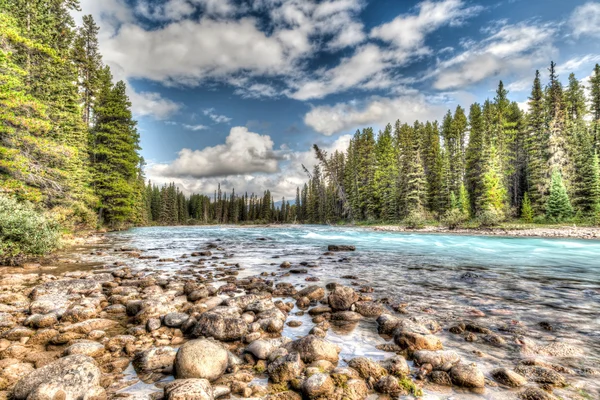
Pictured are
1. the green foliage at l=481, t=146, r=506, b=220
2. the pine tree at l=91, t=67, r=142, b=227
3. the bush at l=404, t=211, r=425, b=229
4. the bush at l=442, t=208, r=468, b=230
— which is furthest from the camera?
the bush at l=404, t=211, r=425, b=229

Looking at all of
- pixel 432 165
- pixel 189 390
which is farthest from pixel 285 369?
pixel 432 165

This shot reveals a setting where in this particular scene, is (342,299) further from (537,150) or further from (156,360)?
(537,150)

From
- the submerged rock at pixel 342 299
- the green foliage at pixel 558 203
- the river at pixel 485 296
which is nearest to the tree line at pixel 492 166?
the green foliage at pixel 558 203

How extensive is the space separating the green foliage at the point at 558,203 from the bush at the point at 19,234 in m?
44.7

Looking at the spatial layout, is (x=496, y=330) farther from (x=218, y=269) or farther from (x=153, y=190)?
(x=153, y=190)

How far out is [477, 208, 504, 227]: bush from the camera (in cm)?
3256

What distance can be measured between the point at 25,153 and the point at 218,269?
12134 millimetres

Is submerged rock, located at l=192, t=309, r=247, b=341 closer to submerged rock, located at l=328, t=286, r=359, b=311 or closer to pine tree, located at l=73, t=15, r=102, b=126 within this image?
submerged rock, located at l=328, t=286, r=359, b=311

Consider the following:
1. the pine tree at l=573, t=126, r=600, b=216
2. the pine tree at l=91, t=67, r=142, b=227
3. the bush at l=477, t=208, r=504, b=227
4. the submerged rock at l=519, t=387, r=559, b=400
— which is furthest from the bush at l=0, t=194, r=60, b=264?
the pine tree at l=573, t=126, r=600, b=216

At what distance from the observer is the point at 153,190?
97438 mm

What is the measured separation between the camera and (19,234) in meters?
9.52

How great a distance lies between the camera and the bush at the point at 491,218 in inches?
1282

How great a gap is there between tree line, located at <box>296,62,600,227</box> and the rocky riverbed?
3413cm

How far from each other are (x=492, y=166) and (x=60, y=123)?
47415 millimetres
